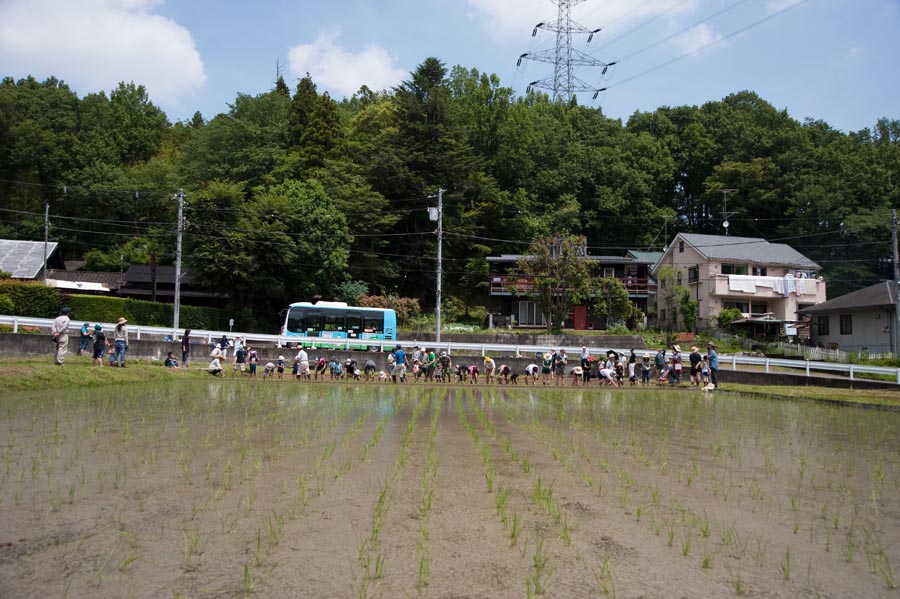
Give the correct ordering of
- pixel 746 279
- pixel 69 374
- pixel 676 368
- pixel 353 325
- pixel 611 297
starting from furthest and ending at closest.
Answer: pixel 611 297
pixel 746 279
pixel 353 325
pixel 676 368
pixel 69 374

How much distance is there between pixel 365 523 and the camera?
16.1 ft


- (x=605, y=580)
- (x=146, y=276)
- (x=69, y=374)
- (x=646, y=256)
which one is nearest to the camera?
(x=605, y=580)

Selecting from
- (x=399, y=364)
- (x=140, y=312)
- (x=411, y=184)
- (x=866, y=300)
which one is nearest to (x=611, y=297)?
(x=866, y=300)

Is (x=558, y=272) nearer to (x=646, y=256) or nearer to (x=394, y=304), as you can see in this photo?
(x=394, y=304)

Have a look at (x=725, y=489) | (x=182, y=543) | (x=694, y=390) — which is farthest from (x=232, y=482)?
(x=694, y=390)

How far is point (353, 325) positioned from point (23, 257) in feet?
80.6

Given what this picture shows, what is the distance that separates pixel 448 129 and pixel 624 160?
61.2ft

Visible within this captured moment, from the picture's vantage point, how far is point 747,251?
4647 centimetres

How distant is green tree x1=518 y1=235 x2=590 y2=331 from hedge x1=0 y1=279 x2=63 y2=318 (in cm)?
2588

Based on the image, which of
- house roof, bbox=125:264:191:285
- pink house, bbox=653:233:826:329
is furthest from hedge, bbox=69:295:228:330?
pink house, bbox=653:233:826:329

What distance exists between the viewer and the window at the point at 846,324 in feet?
121

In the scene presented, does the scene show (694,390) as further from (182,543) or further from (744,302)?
(744,302)

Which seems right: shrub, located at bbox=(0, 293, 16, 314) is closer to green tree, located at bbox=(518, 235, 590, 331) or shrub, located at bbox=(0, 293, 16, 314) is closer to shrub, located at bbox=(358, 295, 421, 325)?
shrub, located at bbox=(358, 295, 421, 325)

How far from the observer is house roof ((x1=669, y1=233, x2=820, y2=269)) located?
45.5m
